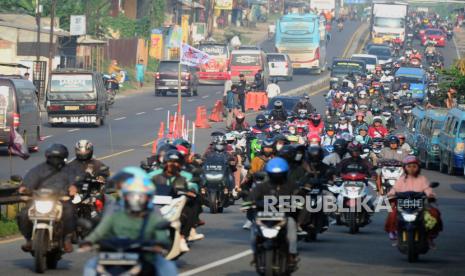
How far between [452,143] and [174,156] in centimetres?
2375

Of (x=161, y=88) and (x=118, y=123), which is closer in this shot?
(x=118, y=123)

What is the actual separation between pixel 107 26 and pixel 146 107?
27722mm

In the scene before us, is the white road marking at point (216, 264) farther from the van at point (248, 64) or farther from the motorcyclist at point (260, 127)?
the van at point (248, 64)

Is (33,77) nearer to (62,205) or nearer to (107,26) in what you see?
(107,26)

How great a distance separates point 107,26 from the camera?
8931 centimetres

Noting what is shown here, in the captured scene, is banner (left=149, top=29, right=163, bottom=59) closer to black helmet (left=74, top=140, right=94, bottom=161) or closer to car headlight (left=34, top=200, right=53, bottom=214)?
black helmet (left=74, top=140, right=94, bottom=161)

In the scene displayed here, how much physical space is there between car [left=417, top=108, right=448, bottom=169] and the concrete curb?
80.0 ft

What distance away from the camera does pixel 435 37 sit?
115 metres

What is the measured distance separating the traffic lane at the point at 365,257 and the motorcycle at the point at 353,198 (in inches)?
8.3

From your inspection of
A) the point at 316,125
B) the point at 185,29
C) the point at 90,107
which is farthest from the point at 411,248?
the point at 185,29

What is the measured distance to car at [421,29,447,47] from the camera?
115 meters

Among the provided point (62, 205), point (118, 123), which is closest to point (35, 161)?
point (118, 123)

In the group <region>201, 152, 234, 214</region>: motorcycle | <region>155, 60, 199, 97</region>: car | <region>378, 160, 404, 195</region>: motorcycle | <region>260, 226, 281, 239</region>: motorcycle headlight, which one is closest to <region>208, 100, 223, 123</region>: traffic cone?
<region>155, 60, 199, 97</region>: car

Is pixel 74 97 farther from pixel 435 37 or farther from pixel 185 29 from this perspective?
pixel 435 37
